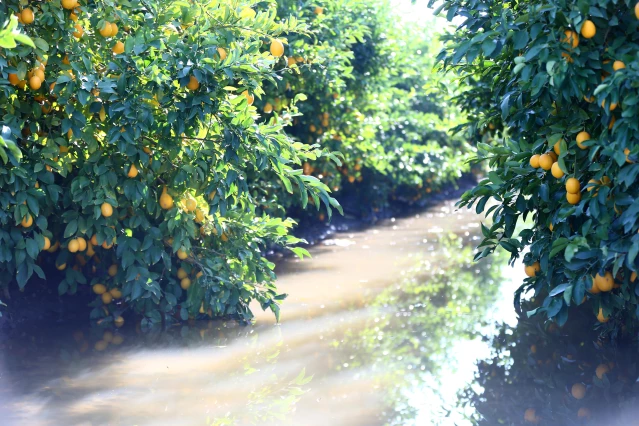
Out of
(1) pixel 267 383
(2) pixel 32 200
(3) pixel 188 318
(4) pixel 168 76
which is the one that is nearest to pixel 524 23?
(4) pixel 168 76

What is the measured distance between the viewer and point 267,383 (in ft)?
16.9

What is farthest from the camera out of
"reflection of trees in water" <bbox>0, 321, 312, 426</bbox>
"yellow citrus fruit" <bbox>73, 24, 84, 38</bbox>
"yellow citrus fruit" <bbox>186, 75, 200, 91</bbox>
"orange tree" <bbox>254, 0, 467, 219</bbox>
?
"orange tree" <bbox>254, 0, 467, 219</bbox>

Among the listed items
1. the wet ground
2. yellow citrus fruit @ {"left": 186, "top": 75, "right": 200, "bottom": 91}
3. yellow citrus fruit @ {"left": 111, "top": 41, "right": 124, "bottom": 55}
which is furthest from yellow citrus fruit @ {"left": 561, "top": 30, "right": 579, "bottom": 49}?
yellow citrus fruit @ {"left": 111, "top": 41, "right": 124, "bottom": 55}

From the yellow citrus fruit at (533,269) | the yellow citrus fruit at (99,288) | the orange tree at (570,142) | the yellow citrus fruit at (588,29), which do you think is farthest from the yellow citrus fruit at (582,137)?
the yellow citrus fruit at (99,288)

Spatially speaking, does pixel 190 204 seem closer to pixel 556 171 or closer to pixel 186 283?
pixel 186 283

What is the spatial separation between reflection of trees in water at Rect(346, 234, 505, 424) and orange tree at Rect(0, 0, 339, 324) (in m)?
1.04

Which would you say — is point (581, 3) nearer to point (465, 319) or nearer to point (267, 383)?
point (267, 383)

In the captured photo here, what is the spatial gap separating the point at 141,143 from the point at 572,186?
2.85m

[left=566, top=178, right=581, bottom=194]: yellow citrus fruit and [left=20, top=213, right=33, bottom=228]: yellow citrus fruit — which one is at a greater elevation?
[left=20, top=213, right=33, bottom=228]: yellow citrus fruit

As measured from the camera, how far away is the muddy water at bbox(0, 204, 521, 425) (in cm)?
463

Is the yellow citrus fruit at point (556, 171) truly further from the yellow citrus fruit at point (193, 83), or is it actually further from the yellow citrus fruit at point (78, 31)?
the yellow citrus fruit at point (78, 31)

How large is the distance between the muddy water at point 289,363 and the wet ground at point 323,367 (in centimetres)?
1

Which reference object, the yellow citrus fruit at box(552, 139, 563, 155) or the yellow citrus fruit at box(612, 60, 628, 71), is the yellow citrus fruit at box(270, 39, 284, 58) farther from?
the yellow citrus fruit at box(612, 60, 628, 71)

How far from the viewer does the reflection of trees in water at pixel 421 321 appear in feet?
17.5
